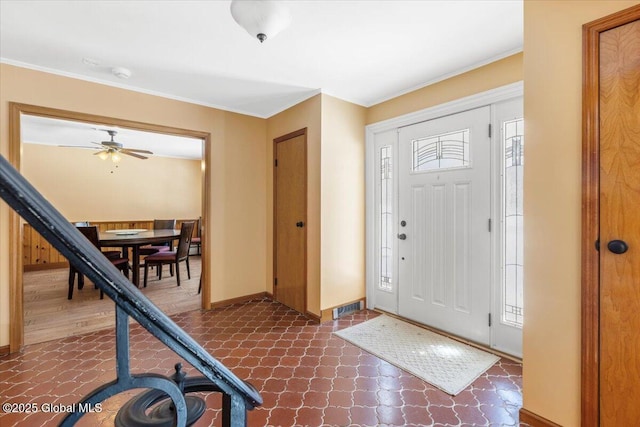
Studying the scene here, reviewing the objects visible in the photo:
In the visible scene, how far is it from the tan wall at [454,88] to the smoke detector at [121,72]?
243 cm

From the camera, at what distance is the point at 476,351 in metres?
2.48

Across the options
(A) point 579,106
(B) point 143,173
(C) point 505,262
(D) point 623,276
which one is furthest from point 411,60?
(B) point 143,173

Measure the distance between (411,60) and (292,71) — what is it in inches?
40.6

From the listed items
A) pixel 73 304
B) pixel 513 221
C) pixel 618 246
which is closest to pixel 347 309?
pixel 513 221

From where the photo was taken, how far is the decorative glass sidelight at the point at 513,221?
2.36 meters

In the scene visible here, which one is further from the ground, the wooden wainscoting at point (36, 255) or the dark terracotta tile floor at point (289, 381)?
the wooden wainscoting at point (36, 255)

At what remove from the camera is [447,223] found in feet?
9.20

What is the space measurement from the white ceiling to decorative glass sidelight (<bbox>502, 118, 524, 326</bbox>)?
0.67 m

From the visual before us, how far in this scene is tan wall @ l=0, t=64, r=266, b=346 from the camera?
2.49 metres

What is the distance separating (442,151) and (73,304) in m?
4.61

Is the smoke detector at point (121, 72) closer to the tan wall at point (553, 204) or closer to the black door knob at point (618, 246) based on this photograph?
the tan wall at point (553, 204)

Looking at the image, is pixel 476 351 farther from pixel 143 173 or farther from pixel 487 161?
pixel 143 173

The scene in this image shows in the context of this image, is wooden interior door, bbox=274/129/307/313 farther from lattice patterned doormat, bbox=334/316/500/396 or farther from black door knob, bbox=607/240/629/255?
black door knob, bbox=607/240/629/255

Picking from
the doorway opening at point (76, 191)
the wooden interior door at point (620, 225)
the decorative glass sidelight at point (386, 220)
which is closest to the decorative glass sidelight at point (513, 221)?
the wooden interior door at point (620, 225)
